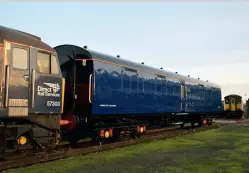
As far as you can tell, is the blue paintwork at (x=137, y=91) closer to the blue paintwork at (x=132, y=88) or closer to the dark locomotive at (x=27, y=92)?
the blue paintwork at (x=132, y=88)

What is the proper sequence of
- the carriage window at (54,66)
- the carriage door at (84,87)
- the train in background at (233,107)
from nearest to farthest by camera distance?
1. the carriage window at (54,66)
2. the carriage door at (84,87)
3. the train in background at (233,107)

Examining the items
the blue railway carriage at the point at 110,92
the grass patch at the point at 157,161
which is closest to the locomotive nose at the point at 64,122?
the blue railway carriage at the point at 110,92

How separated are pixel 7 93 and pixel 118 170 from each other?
3962mm

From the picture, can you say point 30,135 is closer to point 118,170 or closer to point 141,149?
point 118,170

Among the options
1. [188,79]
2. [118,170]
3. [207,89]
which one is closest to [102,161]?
[118,170]

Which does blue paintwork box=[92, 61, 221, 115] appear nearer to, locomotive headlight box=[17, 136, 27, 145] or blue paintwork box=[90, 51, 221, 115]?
blue paintwork box=[90, 51, 221, 115]

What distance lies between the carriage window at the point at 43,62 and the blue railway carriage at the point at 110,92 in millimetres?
3022

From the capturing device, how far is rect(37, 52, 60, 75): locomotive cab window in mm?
10257

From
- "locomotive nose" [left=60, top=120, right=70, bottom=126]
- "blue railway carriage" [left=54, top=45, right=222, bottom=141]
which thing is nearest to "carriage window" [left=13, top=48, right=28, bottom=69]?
"locomotive nose" [left=60, top=120, right=70, bottom=126]

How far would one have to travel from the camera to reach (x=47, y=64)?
1059cm

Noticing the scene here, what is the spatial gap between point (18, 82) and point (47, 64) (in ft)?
4.93

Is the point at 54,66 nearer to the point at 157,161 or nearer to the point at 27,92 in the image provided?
the point at 27,92

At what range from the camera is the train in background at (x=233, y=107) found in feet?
165

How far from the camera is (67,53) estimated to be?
14047 millimetres
